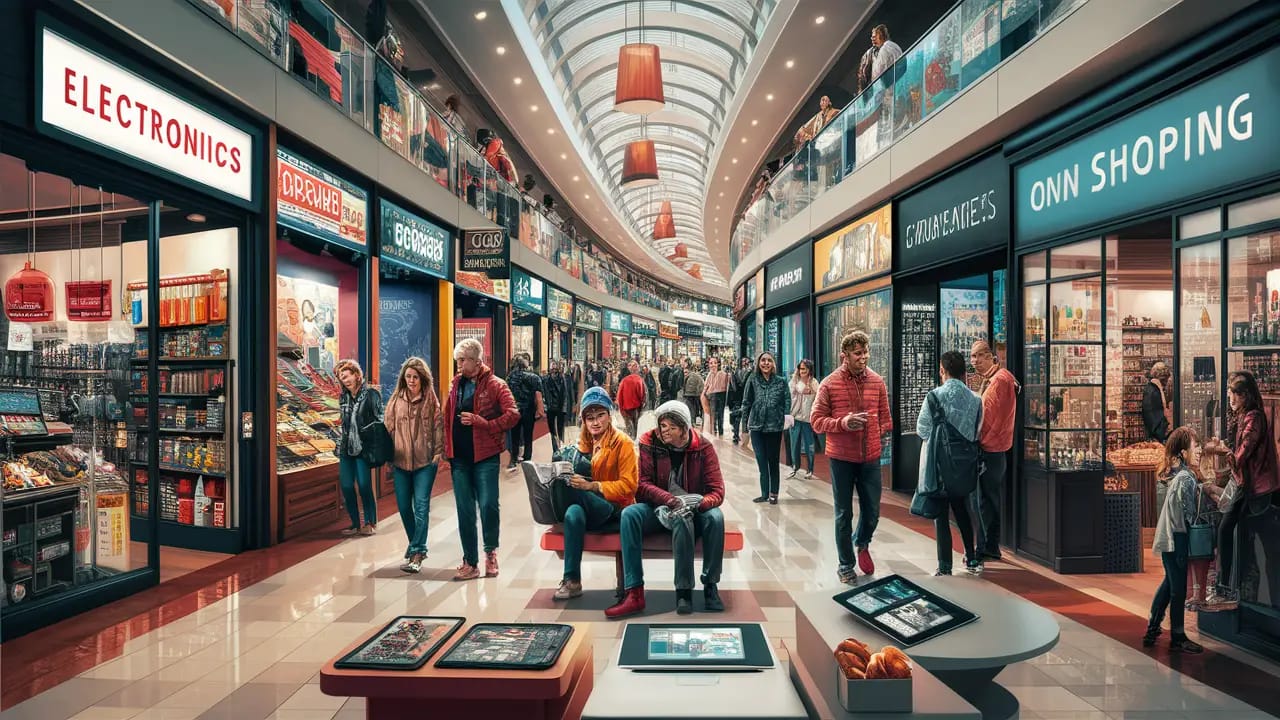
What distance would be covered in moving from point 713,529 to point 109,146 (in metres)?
4.28

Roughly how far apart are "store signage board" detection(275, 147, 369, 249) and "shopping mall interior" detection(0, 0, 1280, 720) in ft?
0.15

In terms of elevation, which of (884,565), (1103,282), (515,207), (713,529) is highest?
(515,207)

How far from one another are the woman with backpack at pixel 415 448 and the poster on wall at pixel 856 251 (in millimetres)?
5513

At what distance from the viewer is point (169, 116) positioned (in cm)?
466

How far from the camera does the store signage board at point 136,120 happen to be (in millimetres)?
3840

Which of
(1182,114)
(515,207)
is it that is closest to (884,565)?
(1182,114)

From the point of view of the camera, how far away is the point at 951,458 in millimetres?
4609

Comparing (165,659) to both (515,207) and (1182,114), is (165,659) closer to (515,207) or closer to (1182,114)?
(1182,114)

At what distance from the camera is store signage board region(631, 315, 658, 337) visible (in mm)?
33500

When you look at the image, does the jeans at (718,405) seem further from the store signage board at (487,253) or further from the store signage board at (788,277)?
the store signage board at (487,253)

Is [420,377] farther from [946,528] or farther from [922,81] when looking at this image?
[922,81]

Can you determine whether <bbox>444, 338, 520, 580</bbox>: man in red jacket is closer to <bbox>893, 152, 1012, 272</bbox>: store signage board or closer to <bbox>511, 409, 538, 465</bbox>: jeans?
<bbox>511, 409, 538, 465</bbox>: jeans

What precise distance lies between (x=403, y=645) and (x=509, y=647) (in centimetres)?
38

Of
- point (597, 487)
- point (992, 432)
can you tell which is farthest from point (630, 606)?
point (992, 432)
